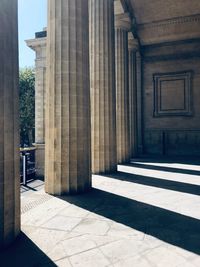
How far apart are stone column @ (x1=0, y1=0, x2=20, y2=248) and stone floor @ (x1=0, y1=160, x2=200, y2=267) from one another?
1.66ft

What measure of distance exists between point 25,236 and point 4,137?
2304 mm

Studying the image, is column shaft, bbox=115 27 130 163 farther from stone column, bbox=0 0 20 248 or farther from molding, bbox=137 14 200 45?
stone column, bbox=0 0 20 248

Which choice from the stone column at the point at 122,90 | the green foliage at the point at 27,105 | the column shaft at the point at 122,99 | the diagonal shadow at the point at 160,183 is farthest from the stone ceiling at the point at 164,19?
the green foliage at the point at 27,105

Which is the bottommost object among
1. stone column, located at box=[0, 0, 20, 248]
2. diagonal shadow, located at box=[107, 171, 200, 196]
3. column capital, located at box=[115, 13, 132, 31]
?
diagonal shadow, located at box=[107, 171, 200, 196]

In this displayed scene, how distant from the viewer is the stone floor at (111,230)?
4652mm

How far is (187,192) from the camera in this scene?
9.98m

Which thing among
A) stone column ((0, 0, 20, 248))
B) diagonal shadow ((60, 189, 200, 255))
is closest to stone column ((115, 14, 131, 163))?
diagonal shadow ((60, 189, 200, 255))

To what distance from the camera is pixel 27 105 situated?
4547 cm

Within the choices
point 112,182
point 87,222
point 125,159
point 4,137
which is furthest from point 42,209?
point 125,159

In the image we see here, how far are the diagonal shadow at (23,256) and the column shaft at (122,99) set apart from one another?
587 inches

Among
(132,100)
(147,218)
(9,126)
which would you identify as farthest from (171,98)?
(9,126)

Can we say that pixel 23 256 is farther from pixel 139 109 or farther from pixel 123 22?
pixel 139 109

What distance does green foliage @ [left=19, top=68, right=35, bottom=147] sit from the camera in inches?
1769

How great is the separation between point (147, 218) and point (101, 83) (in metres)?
9.79
